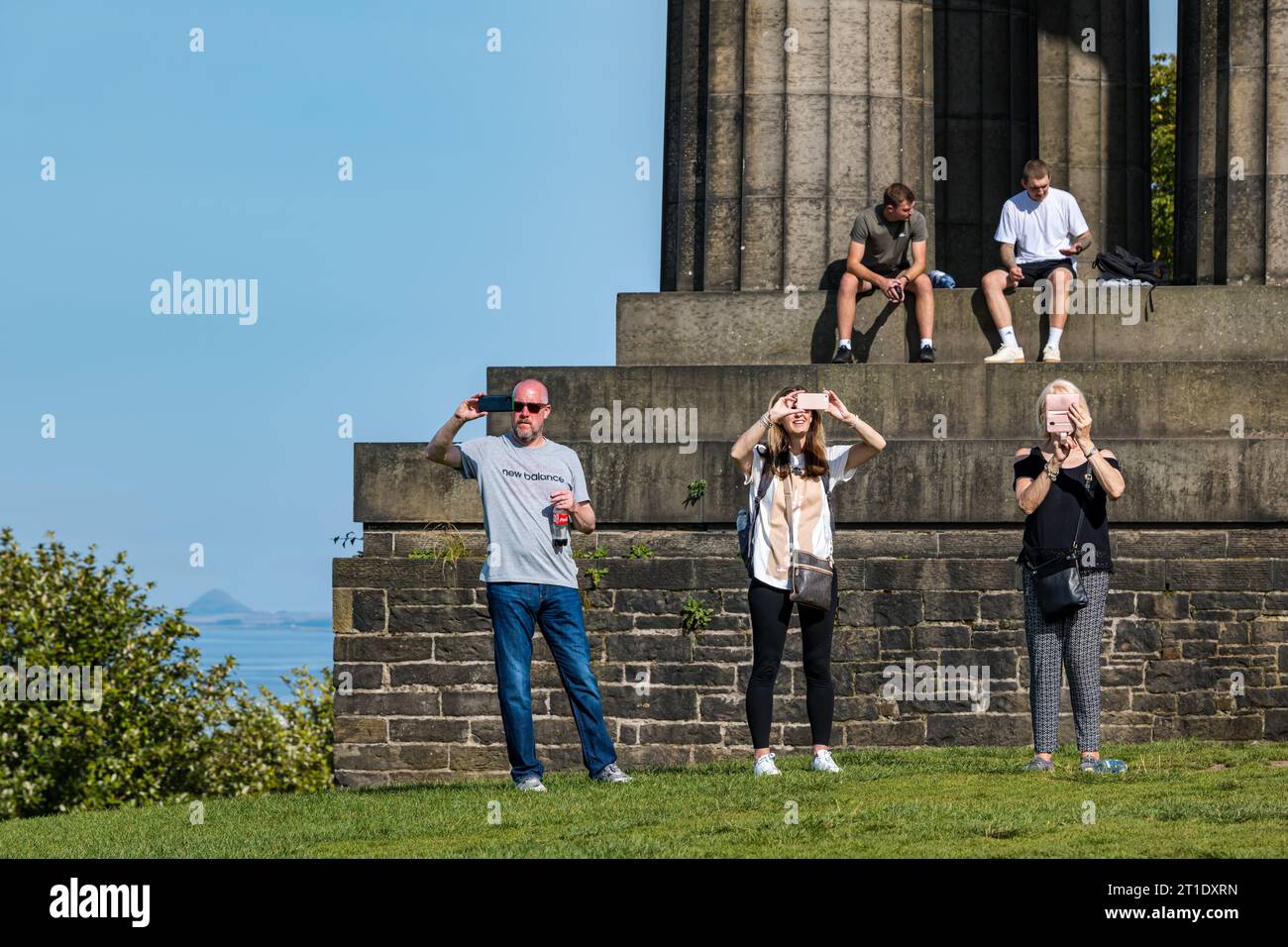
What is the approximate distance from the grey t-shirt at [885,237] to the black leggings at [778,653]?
5.58 metres

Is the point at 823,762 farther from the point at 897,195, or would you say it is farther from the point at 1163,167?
the point at 1163,167

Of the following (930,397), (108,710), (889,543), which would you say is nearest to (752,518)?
(889,543)

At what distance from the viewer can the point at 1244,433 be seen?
15.1 metres

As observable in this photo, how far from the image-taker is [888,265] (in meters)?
16.0

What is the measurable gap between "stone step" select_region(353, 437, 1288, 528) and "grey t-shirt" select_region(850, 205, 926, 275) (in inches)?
68.7

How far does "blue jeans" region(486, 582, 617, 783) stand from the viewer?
34.8 ft

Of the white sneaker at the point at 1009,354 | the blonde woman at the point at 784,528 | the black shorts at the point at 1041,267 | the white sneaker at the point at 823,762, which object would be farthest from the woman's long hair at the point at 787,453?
the black shorts at the point at 1041,267

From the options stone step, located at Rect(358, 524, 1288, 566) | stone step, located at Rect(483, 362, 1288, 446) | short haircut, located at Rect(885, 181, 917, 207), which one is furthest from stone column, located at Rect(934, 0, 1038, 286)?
stone step, located at Rect(358, 524, 1288, 566)

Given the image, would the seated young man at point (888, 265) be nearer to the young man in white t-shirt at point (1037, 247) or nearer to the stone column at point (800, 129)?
the young man in white t-shirt at point (1037, 247)

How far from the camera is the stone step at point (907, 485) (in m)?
14.5

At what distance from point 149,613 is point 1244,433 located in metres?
13.3
